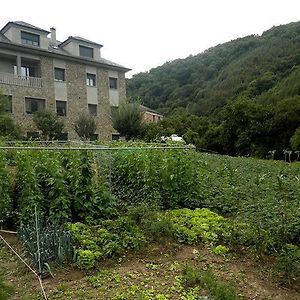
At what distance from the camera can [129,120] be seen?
906 inches

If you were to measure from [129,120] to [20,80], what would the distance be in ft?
23.8

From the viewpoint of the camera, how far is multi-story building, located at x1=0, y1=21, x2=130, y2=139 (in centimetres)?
2311

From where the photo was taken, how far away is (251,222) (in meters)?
4.79

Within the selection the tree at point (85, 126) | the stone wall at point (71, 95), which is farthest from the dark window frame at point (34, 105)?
the tree at point (85, 126)

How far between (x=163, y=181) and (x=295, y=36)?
36.6m

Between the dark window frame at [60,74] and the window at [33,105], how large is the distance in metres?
2.03

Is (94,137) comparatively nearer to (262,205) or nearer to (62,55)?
(62,55)

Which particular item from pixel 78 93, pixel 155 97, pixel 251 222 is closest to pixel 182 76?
pixel 155 97

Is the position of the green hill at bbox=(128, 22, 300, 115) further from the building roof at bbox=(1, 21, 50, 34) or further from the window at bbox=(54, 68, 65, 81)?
the building roof at bbox=(1, 21, 50, 34)

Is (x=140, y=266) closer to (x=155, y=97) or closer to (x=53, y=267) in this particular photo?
(x=53, y=267)

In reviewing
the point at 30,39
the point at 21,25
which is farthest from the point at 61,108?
the point at 21,25

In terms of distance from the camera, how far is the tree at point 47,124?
21.9m

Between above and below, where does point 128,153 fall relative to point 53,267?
above

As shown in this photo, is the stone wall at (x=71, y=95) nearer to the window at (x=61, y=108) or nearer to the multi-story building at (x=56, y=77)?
the multi-story building at (x=56, y=77)
